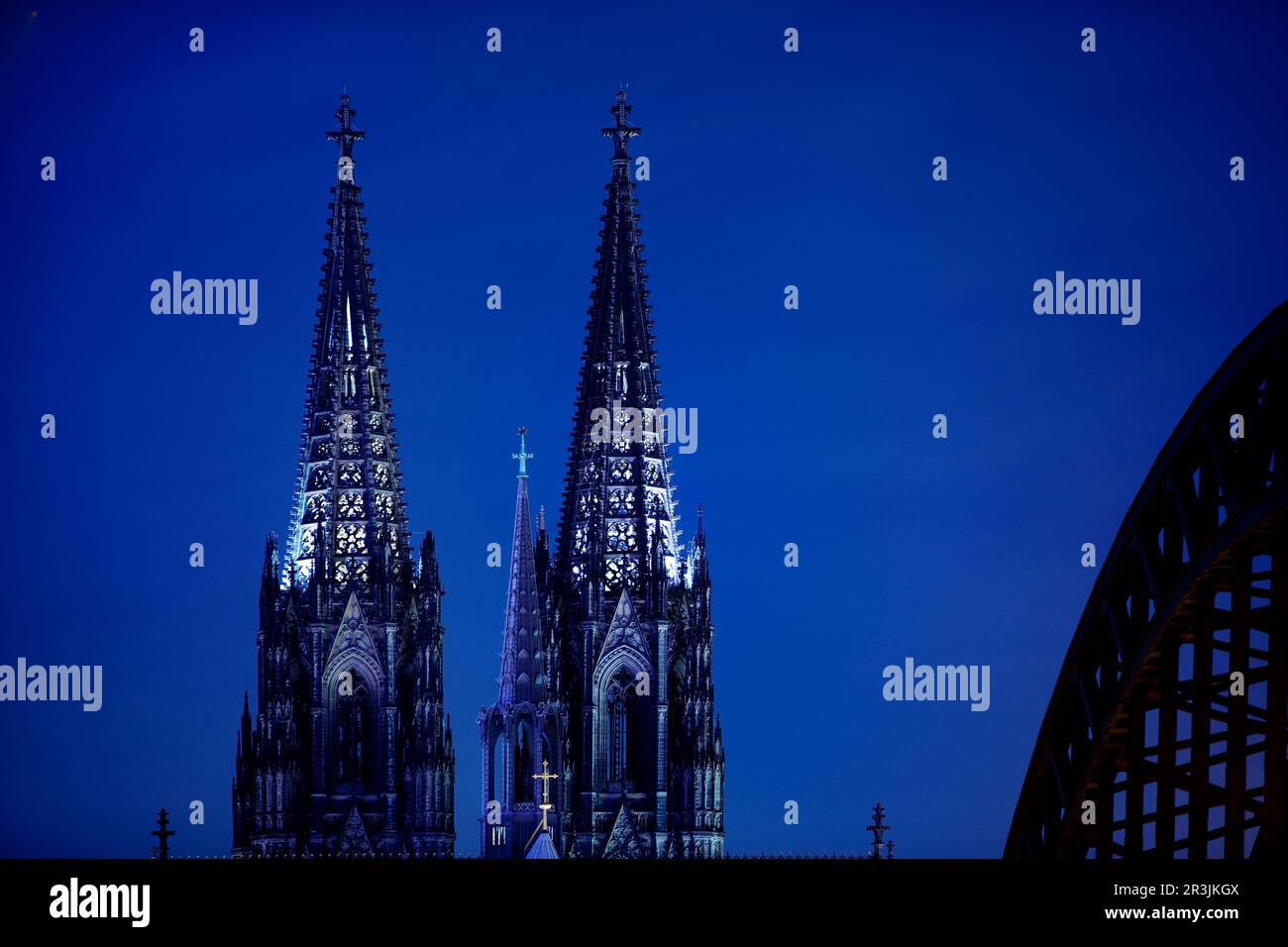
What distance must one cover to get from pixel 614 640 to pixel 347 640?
25.0 ft

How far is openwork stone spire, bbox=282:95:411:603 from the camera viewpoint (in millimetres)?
82312

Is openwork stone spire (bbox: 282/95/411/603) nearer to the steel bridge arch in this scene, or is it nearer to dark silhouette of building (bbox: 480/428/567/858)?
dark silhouette of building (bbox: 480/428/567/858)

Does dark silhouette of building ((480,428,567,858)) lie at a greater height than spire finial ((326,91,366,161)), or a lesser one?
lesser

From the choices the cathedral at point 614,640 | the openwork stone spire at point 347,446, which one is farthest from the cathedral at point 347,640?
the cathedral at point 614,640

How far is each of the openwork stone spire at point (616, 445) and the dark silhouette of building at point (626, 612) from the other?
4cm

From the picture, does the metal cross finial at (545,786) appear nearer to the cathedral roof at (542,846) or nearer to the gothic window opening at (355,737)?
the cathedral roof at (542,846)

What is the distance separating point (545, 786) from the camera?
3120 inches

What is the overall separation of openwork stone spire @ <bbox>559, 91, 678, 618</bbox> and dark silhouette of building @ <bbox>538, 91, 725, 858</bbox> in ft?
0.13

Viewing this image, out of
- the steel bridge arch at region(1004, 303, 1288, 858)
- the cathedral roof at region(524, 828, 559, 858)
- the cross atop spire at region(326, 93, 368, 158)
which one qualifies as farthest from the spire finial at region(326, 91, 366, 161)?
the steel bridge arch at region(1004, 303, 1288, 858)

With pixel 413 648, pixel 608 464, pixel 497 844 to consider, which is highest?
pixel 608 464
